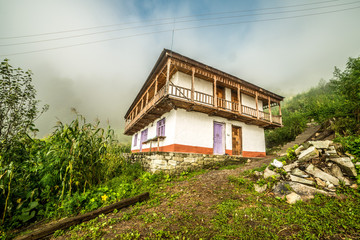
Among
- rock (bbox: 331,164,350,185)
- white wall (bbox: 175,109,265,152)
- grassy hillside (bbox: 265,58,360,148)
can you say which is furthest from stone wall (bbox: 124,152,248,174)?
grassy hillside (bbox: 265,58,360,148)

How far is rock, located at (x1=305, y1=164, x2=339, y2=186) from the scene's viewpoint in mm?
3603

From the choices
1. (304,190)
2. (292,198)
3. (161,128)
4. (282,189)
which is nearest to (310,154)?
(304,190)

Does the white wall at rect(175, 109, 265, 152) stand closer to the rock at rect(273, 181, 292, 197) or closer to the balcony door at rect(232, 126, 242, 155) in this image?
the balcony door at rect(232, 126, 242, 155)

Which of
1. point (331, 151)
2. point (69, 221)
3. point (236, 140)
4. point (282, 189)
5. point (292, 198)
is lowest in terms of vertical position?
point (69, 221)

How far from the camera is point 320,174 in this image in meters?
3.79

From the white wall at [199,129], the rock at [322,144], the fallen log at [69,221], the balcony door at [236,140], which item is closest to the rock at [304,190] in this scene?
the rock at [322,144]

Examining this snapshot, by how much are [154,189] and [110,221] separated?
201 centimetres

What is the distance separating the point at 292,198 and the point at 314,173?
1.28 metres

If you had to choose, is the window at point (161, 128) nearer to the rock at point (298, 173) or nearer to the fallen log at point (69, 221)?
the fallen log at point (69, 221)

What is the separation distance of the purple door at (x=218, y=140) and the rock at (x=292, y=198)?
653 centimetres

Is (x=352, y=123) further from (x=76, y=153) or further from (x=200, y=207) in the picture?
(x=76, y=153)

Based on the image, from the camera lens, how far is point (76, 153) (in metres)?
4.16

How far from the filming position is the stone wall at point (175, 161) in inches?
257

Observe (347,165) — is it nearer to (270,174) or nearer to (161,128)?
(270,174)
